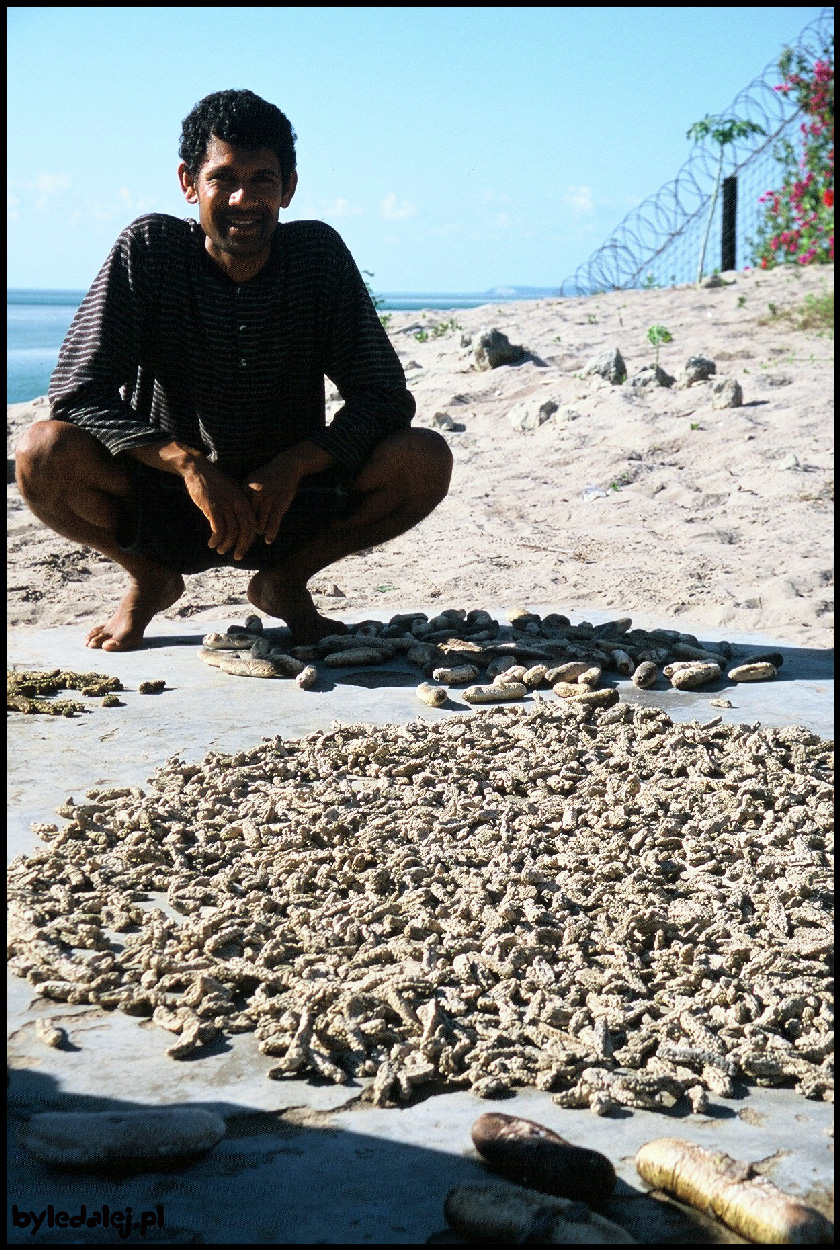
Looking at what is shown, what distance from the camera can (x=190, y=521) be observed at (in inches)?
152

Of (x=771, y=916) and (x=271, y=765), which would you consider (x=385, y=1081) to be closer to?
(x=771, y=916)

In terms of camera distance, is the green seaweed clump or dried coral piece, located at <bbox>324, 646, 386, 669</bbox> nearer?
the green seaweed clump

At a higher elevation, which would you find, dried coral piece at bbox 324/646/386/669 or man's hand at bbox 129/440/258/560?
man's hand at bbox 129/440/258/560

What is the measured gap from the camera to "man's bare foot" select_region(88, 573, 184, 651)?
150 inches

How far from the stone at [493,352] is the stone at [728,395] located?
1828 millimetres

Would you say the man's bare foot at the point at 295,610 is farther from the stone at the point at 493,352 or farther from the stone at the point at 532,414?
the stone at the point at 493,352

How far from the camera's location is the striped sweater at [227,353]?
3482mm

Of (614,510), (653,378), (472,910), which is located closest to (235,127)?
(472,910)

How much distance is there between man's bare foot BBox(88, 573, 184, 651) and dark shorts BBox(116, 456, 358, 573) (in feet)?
0.23

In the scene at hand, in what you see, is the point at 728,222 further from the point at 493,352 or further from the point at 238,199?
the point at 238,199

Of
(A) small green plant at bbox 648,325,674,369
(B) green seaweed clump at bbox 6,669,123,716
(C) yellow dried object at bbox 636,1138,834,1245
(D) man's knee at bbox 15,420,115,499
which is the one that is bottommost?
(C) yellow dried object at bbox 636,1138,834,1245

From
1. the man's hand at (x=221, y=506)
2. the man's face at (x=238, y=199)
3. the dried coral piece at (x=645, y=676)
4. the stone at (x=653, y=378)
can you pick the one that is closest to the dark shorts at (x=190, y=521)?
the man's hand at (x=221, y=506)

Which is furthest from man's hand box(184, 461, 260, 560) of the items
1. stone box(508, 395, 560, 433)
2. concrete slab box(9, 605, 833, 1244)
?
stone box(508, 395, 560, 433)

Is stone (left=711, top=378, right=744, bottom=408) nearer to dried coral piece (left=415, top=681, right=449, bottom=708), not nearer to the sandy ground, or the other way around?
the sandy ground
